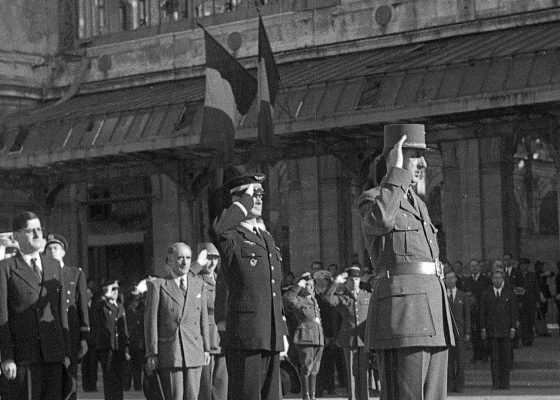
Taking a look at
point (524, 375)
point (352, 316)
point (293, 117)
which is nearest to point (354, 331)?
point (352, 316)

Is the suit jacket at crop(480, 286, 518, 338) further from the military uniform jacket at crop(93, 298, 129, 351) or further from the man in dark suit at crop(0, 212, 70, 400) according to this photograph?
the man in dark suit at crop(0, 212, 70, 400)

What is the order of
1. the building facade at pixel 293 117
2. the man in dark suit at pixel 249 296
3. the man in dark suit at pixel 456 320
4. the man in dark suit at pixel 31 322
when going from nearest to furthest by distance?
the man in dark suit at pixel 249 296, the man in dark suit at pixel 31 322, the man in dark suit at pixel 456 320, the building facade at pixel 293 117

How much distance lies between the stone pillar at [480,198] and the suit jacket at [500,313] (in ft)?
27.7

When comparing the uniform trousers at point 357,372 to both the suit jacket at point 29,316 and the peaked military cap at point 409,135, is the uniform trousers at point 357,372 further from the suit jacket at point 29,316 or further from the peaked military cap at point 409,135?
the peaked military cap at point 409,135

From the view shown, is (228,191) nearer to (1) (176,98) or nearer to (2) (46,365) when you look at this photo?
(2) (46,365)

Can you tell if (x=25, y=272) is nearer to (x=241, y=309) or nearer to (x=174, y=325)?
(x=241, y=309)

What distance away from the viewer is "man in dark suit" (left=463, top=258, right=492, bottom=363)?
2477 centimetres

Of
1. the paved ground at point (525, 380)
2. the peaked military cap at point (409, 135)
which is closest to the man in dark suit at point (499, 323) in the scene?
the paved ground at point (525, 380)

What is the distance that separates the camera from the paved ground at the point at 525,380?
2028 cm

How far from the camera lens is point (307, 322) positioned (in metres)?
21.1

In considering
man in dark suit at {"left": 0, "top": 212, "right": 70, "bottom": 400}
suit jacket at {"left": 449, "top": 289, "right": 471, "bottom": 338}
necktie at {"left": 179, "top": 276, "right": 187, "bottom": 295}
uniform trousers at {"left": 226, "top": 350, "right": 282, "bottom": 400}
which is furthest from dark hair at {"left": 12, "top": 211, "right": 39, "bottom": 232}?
suit jacket at {"left": 449, "top": 289, "right": 471, "bottom": 338}

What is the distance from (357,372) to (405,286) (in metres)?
11.0

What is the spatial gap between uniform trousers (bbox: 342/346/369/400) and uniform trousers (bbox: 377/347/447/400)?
10019 millimetres

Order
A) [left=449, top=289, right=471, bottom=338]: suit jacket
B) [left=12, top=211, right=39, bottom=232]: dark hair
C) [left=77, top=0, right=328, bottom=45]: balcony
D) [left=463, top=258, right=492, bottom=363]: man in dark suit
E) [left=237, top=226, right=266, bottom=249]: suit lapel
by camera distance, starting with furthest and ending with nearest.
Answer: [left=77, top=0, right=328, bottom=45]: balcony → [left=463, top=258, right=492, bottom=363]: man in dark suit → [left=449, top=289, right=471, bottom=338]: suit jacket → [left=12, top=211, right=39, bottom=232]: dark hair → [left=237, top=226, right=266, bottom=249]: suit lapel
